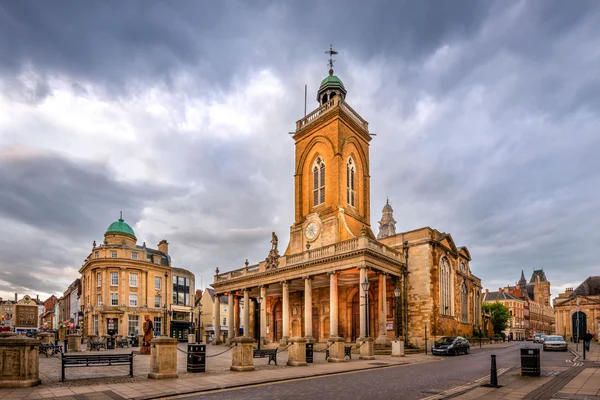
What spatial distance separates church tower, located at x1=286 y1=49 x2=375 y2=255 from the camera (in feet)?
125

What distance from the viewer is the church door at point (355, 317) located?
36094 millimetres

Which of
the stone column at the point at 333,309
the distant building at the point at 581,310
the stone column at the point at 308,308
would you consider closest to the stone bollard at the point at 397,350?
the stone column at the point at 333,309

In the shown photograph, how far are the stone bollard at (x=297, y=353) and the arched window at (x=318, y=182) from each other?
72.6 ft

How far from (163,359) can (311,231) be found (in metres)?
26.3

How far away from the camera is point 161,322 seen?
59594mm

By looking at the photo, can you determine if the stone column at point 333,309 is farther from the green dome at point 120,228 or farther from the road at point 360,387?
the green dome at point 120,228

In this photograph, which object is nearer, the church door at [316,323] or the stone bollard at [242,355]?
the stone bollard at [242,355]

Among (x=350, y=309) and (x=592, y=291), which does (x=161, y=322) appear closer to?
(x=350, y=309)

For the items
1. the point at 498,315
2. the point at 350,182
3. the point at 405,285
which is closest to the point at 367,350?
the point at 405,285

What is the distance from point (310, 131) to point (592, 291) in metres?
58.0

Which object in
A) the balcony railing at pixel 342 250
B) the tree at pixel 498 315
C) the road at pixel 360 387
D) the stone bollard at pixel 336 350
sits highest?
the balcony railing at pixel 342 250

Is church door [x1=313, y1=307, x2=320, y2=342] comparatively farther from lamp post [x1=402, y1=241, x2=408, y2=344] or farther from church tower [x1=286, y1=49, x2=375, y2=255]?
lamp post [x1=402, y1=241, x2=408, y2=344]

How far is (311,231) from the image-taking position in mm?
39281

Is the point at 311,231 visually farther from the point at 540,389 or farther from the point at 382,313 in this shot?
the point at 540,389
